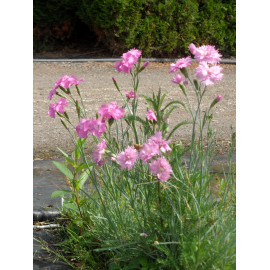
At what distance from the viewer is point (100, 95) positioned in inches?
244

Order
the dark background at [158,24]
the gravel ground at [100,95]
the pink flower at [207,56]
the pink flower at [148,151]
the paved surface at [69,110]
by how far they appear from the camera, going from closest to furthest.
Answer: the pink flower at [148,151], the pink flower at [207,56], the paved surface at [69,110], the gravel ground at [100,95], the dark background at [158,24]

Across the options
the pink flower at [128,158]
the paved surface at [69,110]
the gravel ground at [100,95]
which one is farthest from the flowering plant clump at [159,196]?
the gravel ground at [100,95]

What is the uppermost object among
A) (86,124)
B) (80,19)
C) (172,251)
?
(80,19)

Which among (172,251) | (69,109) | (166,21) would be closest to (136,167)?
(172,251)

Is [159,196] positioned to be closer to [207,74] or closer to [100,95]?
[207,74]

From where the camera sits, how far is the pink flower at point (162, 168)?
1.64 m

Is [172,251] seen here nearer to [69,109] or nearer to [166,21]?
[69,109]

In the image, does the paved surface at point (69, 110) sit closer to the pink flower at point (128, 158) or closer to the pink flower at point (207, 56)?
the pink flower at point (128, 158)

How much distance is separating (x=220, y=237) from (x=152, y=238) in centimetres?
29

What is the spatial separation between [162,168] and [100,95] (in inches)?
182

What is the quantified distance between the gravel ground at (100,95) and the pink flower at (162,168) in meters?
2.35

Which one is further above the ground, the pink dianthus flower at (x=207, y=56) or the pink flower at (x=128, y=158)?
the pink dianthus flower at (x=207, y=56)

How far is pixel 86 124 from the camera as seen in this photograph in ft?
5.74

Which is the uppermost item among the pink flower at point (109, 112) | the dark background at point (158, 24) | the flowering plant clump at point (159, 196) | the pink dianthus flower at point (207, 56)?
the dark background at point (158, 24)
